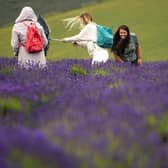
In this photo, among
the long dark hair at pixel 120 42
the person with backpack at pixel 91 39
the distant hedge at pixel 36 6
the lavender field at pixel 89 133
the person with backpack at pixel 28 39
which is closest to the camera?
the lavender field at pixel 89 133

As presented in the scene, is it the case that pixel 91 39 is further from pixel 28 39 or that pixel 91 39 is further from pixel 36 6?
pixel 36 6

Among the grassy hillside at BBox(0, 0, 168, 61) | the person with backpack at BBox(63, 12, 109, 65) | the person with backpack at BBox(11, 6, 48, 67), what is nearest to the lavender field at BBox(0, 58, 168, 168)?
the person with backpack at BBox(11, 6, 48, 67)

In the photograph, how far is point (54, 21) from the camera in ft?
119

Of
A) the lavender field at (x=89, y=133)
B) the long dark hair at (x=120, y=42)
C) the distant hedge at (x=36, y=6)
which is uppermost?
the distant hedge at (x=36, y=6)

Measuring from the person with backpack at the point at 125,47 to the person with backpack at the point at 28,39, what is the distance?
1.82 metres

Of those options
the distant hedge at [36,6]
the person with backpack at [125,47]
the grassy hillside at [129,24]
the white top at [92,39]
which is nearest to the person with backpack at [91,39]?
the white top at [92,39]

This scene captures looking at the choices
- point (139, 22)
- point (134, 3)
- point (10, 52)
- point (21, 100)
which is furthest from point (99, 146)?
point (134, 3)

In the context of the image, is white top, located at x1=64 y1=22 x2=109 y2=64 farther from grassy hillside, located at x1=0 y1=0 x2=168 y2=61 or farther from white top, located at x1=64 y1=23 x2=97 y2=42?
grassy hillside, located at x1=0 y1=0 x2=168 y2=61

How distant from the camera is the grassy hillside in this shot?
86.5 feet

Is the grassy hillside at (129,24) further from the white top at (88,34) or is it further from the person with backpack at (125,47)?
the person with backpack at (125,47)

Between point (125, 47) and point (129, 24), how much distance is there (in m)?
21.7

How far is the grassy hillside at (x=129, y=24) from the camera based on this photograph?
2636cm

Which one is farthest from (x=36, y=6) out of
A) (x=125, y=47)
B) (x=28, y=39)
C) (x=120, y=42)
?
(x=28, y=39)

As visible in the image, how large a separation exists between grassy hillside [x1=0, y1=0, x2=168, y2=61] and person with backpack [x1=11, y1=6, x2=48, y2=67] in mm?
13178
